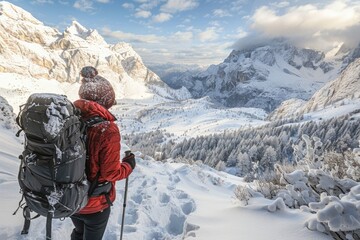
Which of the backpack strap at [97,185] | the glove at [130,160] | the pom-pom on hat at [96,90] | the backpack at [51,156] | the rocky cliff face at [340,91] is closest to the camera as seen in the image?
the backpack at [51,156]

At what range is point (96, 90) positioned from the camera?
384cm

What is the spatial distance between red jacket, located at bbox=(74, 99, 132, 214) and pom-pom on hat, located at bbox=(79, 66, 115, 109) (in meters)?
0.14

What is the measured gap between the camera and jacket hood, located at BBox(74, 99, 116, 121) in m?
3.58

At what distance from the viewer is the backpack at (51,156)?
3.00m

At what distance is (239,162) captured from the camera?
78875 mm

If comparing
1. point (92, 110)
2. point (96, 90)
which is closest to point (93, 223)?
point (92, 110)

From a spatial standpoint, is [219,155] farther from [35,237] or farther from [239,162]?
[35,237]

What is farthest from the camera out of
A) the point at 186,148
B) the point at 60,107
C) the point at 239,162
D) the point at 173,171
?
the point at 186,148

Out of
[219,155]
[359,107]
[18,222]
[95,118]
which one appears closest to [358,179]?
[95,118]

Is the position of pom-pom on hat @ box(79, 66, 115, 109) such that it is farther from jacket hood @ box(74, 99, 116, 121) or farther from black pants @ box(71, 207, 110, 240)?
black pants @ box(71, 207, 110, 240)

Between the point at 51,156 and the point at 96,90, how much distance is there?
3.68 ft

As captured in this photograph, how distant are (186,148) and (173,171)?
84.9 metres

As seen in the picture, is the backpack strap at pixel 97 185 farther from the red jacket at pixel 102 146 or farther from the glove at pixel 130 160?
the glove at pixel 130 160

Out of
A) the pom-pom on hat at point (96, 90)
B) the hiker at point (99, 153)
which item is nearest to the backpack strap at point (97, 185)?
the hiker at point (99, 153)
